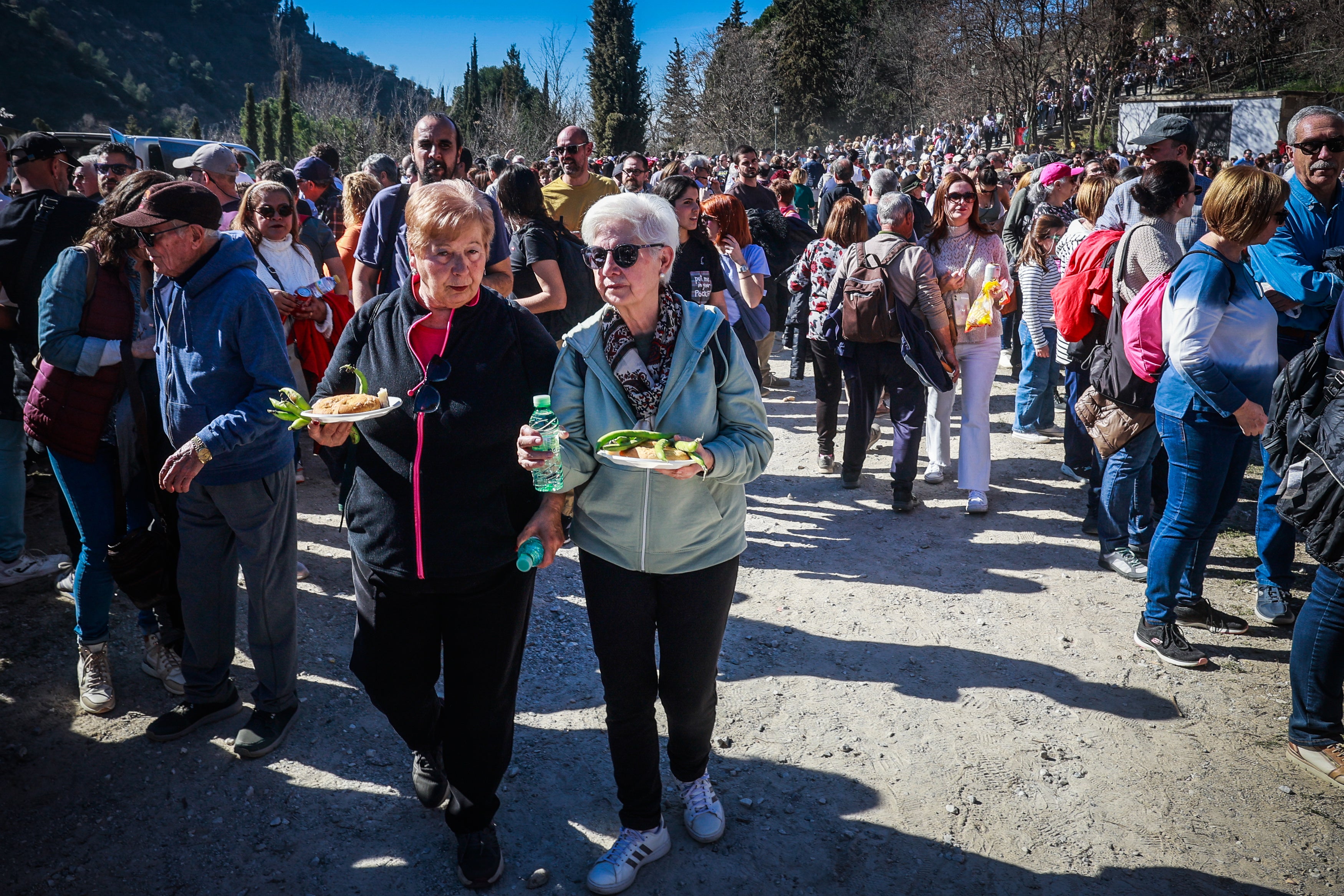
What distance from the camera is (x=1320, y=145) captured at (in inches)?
181

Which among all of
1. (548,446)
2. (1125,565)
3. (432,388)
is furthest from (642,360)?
(1125,565)

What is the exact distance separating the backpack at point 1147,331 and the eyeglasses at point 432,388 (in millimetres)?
3443

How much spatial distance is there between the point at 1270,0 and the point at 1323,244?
131ft

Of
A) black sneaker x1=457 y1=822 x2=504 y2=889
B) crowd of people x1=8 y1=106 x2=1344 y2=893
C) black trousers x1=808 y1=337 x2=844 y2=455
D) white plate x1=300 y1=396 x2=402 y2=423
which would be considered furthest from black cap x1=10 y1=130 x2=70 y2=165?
black trousers x1=808 y1=337 x2=844 y2=455

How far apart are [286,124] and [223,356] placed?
44.7m

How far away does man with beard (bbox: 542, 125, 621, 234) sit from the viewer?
6.11 meters

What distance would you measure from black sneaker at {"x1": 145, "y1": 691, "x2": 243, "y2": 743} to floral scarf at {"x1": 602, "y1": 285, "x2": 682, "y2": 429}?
2378mm

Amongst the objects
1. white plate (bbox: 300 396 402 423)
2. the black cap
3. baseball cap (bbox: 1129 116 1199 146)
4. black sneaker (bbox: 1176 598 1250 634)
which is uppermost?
baseball cap (bbox: 1129 116 1199 146)

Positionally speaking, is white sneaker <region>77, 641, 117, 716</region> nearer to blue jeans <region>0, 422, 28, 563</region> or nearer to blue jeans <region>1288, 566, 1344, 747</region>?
blue jeans <region>0, 422, 28, 563</region>

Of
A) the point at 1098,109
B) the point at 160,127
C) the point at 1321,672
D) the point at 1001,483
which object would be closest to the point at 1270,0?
the point at 1098,109

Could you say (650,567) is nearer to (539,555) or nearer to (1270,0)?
(539,555)

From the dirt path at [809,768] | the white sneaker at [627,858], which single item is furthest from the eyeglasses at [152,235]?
the white sneaker at [627,858]

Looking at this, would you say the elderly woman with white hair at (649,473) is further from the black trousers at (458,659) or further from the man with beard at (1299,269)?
the man with beard at (1299,269)

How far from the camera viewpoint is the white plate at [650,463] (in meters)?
2.17
